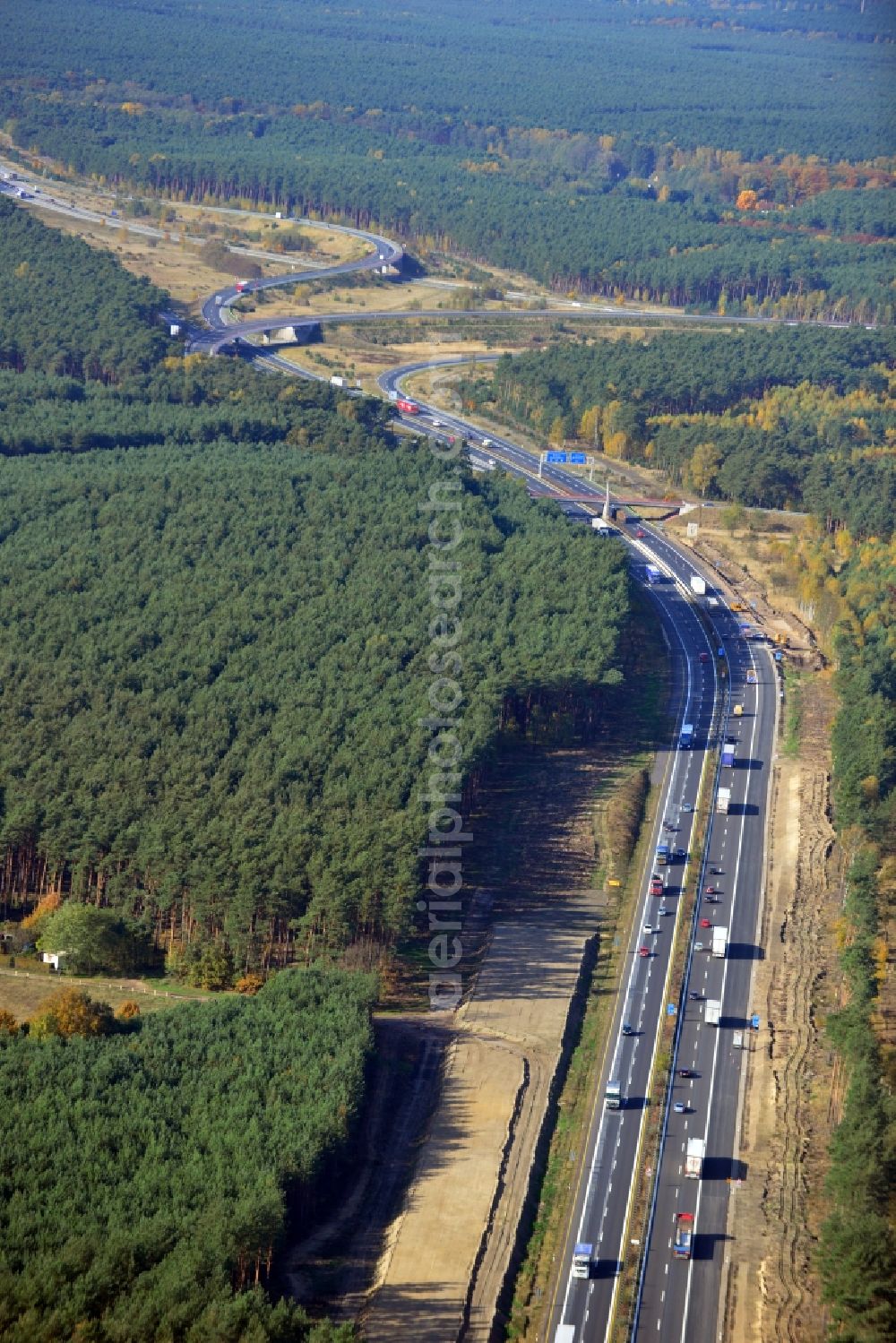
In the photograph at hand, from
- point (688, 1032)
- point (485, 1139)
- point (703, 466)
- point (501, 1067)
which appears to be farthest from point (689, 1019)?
point (703, 466)

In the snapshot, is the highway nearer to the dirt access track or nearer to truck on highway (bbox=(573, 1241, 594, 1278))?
truck on highway (bbox=(573, 1241, 594, 1278))

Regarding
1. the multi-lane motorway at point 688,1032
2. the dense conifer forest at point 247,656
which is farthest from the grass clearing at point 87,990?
the multi-lane motorway at point 688,1032

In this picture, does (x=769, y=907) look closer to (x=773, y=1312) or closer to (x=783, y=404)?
(x=773, y=1312)

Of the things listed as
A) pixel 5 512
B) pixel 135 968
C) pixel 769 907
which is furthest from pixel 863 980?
pixel 5 512

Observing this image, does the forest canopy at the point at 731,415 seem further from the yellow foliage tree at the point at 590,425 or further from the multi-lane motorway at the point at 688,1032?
the multi-lane motorway at the point at 688,1032

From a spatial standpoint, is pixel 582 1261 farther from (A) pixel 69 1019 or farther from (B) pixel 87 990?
(B) pixel 87 990

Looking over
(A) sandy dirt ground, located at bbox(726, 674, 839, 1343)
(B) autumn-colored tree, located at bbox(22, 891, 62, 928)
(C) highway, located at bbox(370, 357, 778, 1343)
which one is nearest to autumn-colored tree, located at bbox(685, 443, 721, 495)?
(C) highway, located at bbox(370, 357, 778, 1343)
